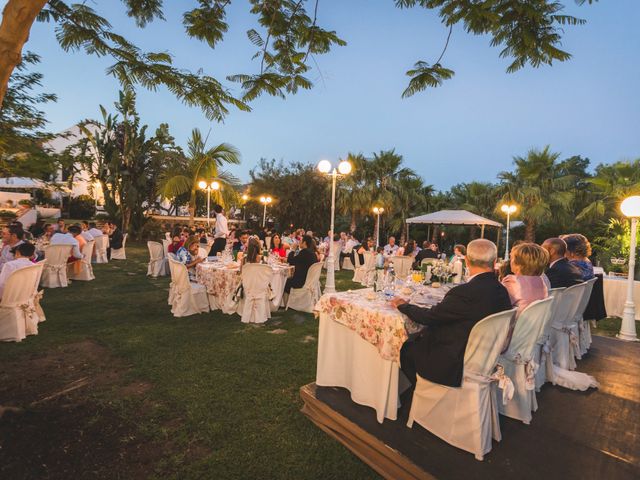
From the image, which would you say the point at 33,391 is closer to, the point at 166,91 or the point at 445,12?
the point at 166,91

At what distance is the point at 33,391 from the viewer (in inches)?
138

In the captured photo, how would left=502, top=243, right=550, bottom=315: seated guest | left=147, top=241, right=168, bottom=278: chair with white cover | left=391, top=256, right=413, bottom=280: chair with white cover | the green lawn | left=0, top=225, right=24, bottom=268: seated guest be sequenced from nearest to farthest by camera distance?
the green lawn → left=502, top=243, right=550, bottom=315: seated guest → left=0, top=225, right=24, bottom=268: seated guest → left=391, top=256, right=413, bottom=280: chair with white cover → left=147, top=241, right=168, bottom=278: chair with white cover

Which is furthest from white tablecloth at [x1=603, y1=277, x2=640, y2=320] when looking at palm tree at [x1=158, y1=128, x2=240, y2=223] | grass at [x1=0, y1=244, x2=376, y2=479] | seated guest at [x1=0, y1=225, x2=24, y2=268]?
palm tree at [x1=158, y1=128, x2=240, y2=223]

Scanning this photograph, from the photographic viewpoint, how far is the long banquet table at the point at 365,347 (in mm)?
2986

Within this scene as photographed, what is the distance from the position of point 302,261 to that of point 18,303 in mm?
4306

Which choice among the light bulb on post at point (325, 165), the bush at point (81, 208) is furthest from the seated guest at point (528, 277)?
the bush at point (81, 208)

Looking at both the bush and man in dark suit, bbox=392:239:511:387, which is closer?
man in dark suit, bbox=392:239:511:387

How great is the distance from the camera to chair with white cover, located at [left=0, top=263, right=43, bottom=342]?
455cm

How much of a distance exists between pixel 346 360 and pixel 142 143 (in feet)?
62.1

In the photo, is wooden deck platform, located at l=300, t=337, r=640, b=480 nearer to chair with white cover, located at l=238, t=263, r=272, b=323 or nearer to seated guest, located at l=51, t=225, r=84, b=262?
chair with white cover, located at l=238, t=263, r=272, b=323

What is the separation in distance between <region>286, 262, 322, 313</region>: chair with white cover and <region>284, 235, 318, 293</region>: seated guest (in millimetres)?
82

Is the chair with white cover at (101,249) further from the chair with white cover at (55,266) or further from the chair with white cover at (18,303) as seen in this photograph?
the chair with white cover at (18,303)

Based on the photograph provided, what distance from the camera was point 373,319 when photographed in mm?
3152

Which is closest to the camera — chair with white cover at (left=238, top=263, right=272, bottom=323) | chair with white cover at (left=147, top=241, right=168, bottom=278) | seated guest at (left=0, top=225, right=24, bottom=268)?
seated guest at (left=0, top=225, right=24, bottom=268)
